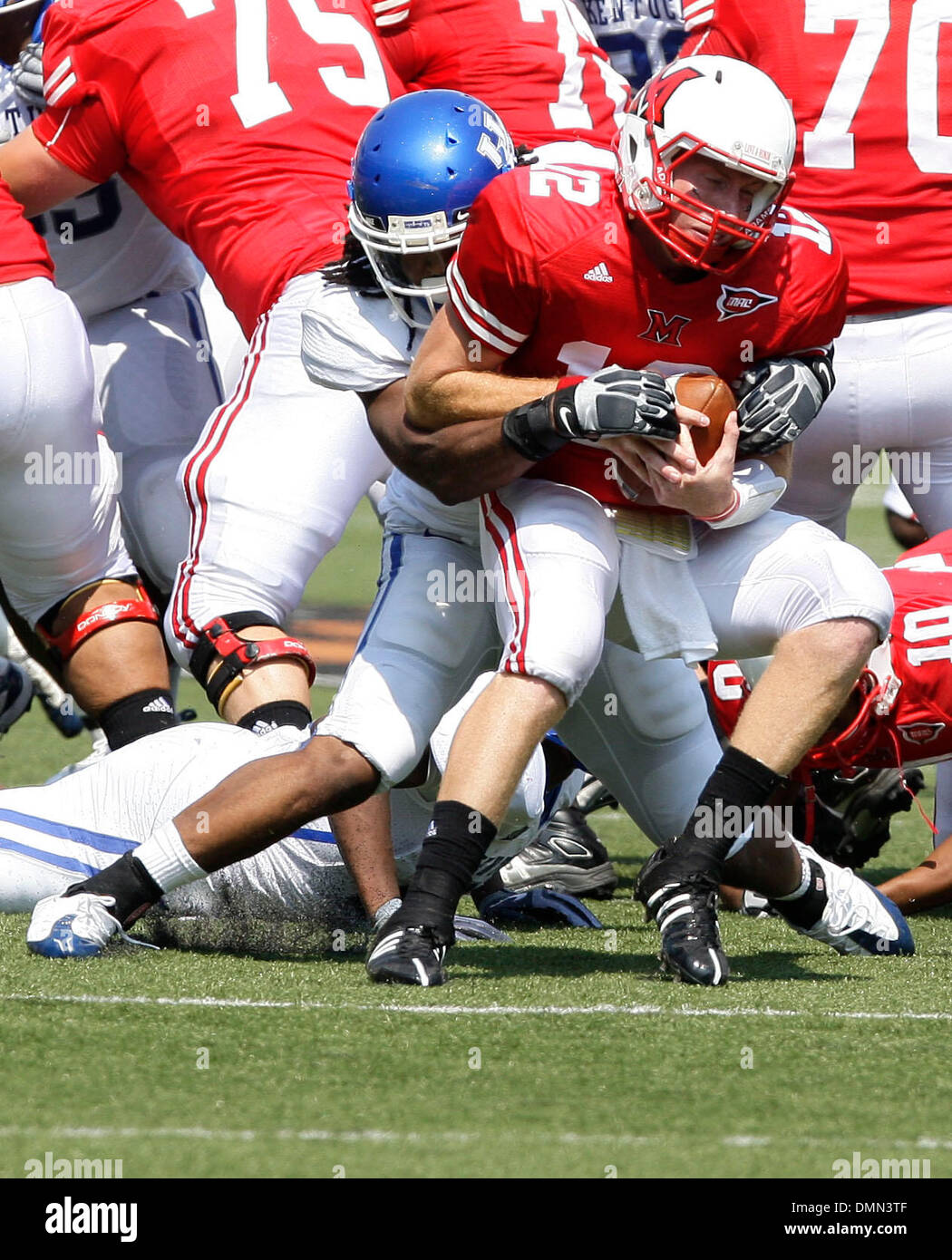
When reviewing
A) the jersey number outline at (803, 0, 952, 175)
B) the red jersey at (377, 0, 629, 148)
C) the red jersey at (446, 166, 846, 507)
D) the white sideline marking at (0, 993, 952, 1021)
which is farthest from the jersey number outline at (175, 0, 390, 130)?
the white sideline marking at (0, 993, 952, 1021)

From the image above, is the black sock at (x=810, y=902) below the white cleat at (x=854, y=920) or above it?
above

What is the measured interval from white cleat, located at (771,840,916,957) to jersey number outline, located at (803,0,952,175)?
189cm

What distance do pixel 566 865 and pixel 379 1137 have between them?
2.42m

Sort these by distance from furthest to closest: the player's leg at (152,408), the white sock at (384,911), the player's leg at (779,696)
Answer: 1. the player's leg at (152,408)
2. the white sock at (384,911)
3. the player's leg at (779,696)

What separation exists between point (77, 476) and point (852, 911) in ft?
7.95

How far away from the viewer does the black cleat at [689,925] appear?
11.6ft

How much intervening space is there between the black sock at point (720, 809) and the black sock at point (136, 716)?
1885 mm

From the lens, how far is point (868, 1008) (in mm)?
3357

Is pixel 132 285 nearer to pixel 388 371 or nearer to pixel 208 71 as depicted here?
pixel 208 71

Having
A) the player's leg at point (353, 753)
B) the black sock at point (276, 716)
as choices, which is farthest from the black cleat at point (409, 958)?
the black sock at point (276, 716)

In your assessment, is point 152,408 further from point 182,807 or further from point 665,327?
point 665,327

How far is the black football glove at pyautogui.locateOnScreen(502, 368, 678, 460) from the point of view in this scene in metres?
3.47

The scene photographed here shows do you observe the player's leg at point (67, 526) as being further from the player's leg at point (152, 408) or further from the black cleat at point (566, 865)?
the black cleat at point (566, 865)
